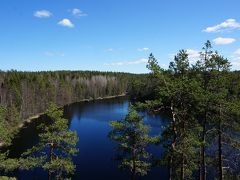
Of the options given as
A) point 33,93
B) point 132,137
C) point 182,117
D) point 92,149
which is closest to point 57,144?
point 132,137

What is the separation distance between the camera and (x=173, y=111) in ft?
68.2

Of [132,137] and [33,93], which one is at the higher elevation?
[132,137]

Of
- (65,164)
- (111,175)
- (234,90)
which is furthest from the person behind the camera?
(111,175)

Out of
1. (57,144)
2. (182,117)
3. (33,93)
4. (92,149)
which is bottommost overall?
(92,149)

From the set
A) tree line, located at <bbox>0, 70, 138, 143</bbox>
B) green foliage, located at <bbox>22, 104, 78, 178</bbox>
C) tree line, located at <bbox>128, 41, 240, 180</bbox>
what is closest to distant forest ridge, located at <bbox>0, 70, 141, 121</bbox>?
tree line, located at <bbox>0, 70, 138, 143</bbox>

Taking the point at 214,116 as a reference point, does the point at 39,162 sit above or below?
below

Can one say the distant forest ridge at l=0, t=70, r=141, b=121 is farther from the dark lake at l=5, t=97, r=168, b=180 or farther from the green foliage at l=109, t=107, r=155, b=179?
the green foliage at l=109, t=107, r=155, b=179

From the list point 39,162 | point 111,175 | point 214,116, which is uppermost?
point 214,116

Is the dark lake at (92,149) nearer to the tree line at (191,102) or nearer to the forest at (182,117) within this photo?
the forest at (182,117)

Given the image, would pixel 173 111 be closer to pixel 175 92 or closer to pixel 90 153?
pixel 175 92

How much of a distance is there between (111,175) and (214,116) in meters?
35.5

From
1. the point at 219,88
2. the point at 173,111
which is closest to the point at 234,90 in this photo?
the point at 219,88

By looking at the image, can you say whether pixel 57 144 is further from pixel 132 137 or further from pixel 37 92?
pixel 37 92

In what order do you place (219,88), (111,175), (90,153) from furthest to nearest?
1. (90,153)
2. (111,175)
3. (219,88)
